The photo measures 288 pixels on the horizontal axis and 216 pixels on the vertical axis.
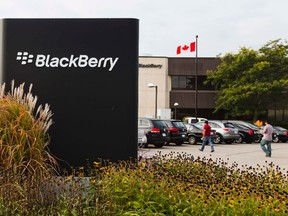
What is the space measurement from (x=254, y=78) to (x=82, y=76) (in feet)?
139

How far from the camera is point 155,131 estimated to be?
23.8 meters

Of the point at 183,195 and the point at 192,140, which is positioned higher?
the point at 183,195

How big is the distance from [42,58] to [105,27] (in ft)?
3.53

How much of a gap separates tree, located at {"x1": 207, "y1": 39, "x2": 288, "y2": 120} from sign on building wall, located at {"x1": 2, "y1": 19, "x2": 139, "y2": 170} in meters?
40.5

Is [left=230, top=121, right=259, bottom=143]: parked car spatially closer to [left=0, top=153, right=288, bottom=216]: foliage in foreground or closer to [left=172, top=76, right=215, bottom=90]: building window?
[left=172, top=76, right=215, bottom=90]: building window

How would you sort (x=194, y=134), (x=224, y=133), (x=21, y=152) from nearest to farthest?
1. (x=21, y=152)
2. (x=194, y=134)
3. (x=224, y=133)

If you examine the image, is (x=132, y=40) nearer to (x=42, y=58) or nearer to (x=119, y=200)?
(x=42, y=58)

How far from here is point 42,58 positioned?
6.98 m

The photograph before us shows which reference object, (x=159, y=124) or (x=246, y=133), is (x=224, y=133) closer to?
(x=246, y=133)

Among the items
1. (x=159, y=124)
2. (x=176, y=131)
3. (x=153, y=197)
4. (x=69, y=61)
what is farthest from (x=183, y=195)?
(x=176, y=131)

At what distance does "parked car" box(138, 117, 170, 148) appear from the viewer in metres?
23.6

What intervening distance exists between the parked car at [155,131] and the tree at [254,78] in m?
23.7

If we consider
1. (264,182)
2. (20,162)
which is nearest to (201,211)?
(264,182)

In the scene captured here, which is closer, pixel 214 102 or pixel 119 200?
pixel 119 200
